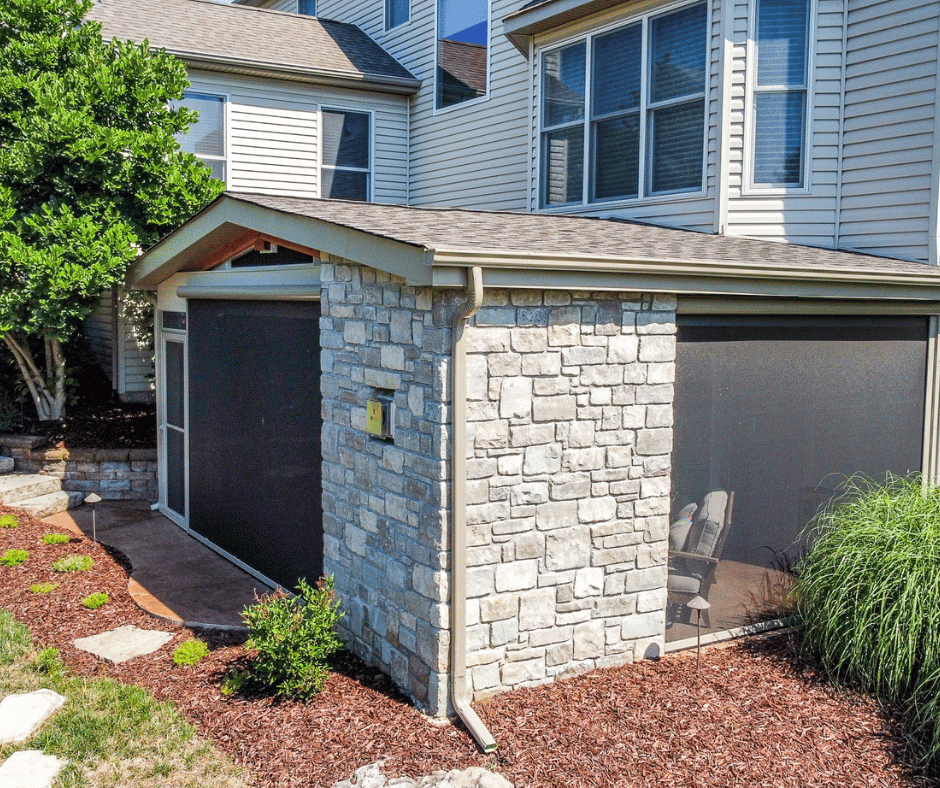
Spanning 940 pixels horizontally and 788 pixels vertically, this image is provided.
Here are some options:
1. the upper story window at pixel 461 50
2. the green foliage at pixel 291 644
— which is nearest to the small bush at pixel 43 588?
the green foliage at pixel 291 644

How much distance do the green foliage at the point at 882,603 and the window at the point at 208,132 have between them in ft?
32.5

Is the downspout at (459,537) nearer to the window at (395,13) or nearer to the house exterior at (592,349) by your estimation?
the house exterior at (592,349)

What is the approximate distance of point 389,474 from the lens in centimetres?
568

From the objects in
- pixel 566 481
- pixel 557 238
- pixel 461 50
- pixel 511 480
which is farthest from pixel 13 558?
pixel 461 50

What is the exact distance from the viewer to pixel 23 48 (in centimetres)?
943

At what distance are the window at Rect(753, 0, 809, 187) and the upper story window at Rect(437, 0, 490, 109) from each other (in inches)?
187

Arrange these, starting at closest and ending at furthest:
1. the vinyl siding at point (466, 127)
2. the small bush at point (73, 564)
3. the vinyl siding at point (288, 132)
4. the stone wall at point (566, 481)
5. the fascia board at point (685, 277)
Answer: the fascia board at point (685, 277), the stone wall at point (566, 481), the small bush at point (73, 564), the vinyl siding at point (466, 127), the vinyl siding at point (288, 132)

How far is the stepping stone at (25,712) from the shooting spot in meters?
5.16

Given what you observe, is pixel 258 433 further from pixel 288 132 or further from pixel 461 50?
pixel 461 50

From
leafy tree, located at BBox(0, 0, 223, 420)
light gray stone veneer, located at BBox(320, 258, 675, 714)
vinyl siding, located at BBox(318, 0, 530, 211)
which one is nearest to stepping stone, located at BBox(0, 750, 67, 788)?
light gray stone veneer, located at BBox(320, 258, 675, 714)

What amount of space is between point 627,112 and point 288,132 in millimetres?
5890

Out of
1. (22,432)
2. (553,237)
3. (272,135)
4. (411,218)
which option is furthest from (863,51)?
(22,432)

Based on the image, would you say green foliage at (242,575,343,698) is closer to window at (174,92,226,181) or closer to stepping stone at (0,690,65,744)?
stepping stone at (0,690,65,744)

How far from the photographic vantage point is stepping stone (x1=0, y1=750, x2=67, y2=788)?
15.4 ft
